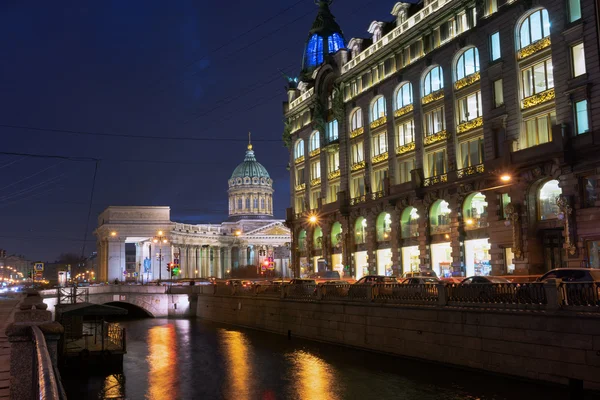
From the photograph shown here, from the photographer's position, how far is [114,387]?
29.9 metres

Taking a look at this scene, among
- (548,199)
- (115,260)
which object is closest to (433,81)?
(548,199)

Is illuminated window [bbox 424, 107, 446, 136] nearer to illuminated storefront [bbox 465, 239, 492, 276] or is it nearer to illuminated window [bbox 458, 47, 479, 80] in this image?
illuminated window [bbox 458, 47, 479, 80]

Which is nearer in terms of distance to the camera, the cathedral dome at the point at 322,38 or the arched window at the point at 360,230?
the arched window at the point at 360,230

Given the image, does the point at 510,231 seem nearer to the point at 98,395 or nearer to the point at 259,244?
the point at 98,395

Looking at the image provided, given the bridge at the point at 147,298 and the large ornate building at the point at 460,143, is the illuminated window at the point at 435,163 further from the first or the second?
the bridge at the point at 147,298

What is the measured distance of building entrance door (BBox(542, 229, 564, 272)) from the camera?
41531 mm

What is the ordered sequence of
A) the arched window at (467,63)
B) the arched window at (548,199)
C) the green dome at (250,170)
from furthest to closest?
the green dome at (250,170) → the arched window at (467,63) → the arched window at (548,199)

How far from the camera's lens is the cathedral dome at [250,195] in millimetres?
189625

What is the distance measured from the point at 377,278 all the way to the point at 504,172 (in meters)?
12.4

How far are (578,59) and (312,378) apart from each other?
25635 millimetres

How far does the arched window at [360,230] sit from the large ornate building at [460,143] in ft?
0.39

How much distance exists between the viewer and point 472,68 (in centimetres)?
4997

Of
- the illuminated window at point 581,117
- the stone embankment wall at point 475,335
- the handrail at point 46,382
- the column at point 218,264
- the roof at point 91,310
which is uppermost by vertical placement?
the illuminated window at point 581,117

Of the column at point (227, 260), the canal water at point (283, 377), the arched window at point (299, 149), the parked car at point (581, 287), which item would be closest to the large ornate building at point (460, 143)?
the arched window at point (299, 149)
